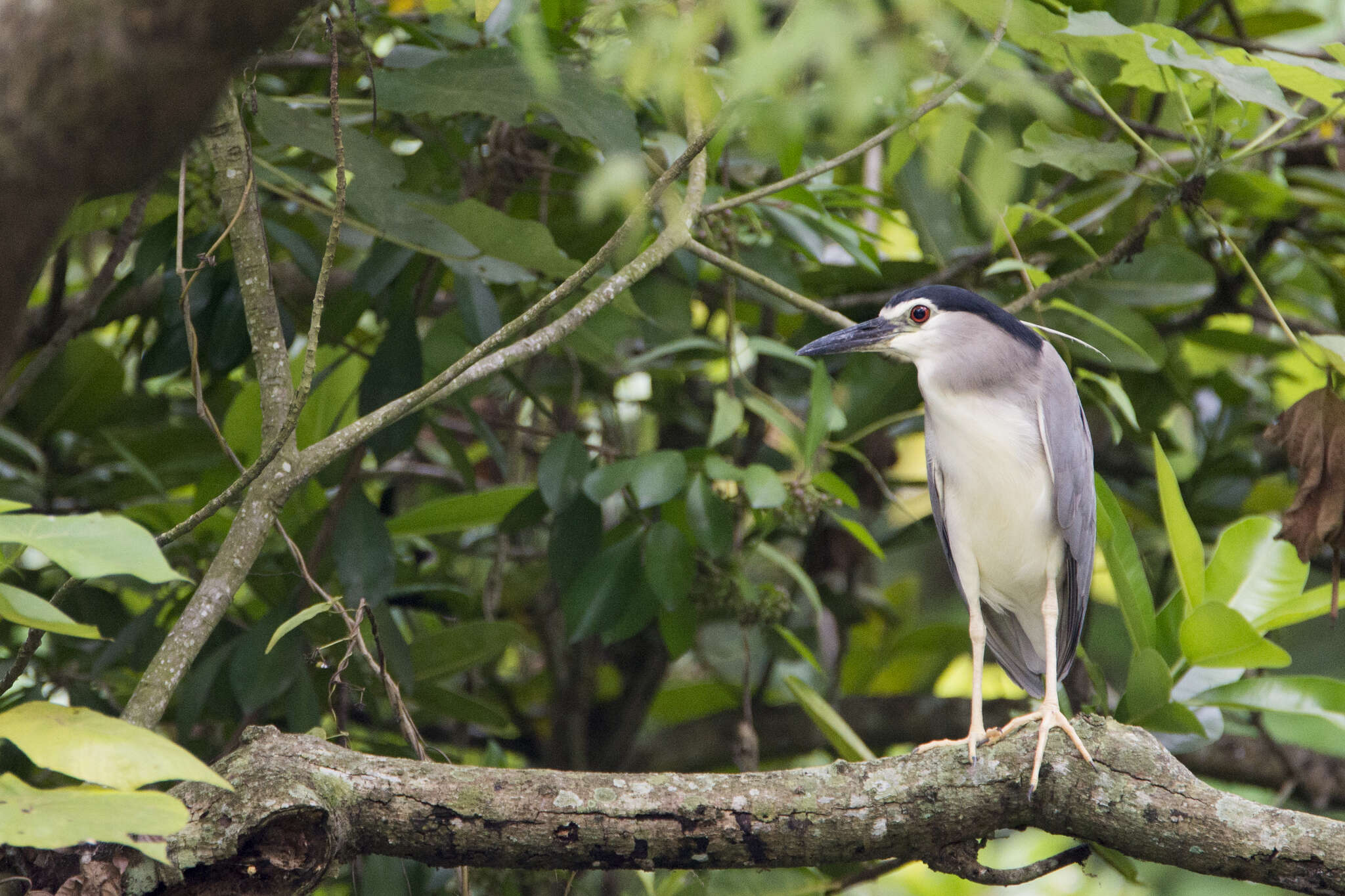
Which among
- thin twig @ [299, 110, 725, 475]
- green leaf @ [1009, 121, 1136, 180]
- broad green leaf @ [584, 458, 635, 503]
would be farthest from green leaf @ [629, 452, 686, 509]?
green leaf @ [1009, 121, 1136, 180]

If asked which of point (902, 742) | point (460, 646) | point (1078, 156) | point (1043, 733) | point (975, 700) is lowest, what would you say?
point (902, 742)

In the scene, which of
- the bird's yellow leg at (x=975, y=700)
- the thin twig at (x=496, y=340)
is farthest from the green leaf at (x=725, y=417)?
the bird's yellow leg at (x=975, y=700)

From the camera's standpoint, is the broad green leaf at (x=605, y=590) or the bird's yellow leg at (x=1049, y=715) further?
the broad green leaf at (x=605, y=590)

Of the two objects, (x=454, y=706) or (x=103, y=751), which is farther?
(x=454, y=706)

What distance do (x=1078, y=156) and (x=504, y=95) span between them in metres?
1.04

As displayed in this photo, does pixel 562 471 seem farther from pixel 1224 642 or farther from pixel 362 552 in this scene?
pixel 1224 642

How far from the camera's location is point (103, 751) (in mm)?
1088

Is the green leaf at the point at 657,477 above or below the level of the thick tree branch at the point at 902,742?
above

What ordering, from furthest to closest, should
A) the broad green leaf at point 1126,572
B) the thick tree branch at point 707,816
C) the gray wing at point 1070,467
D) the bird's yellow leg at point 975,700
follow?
the gray wing at point 1070,467 < the broad green leaf at point 1126,572 < the bird's yellow leg at point 975,700 < the thick tree branch at point 707,816

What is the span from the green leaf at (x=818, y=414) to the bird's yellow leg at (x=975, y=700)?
0.46 metres

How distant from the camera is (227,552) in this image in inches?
59.1

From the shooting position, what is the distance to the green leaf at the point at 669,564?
1.98 metres

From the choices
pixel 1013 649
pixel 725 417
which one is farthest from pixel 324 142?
pixel 1013 649

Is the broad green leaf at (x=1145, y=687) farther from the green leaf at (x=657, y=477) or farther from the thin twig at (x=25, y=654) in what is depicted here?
the thin twig at (x=25, y=654)
